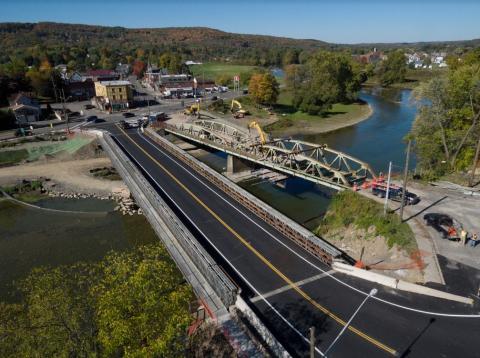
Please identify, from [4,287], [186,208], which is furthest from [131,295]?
[4,287]

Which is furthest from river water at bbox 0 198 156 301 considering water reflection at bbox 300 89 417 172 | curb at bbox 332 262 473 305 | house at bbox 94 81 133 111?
house at bbox 94 81 133 111

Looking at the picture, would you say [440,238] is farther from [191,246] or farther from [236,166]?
[236,166]

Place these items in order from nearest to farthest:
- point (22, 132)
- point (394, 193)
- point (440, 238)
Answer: point (440, 238) → point (394, 193) → point (22, 132)

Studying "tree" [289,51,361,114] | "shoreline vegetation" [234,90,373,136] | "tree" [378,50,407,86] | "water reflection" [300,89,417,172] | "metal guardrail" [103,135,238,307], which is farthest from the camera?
"tree" [378,50,407,86]

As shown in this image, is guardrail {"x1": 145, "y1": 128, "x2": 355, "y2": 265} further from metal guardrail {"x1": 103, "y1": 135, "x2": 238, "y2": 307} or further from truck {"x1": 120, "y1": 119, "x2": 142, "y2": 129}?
truck {"x1": 120, "y1": 119, "x2": 142, "y2": 129}

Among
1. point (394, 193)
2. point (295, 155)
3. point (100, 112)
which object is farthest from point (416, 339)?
point (100, 112)

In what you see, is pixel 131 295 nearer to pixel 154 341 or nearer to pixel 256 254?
pixel 154 341
